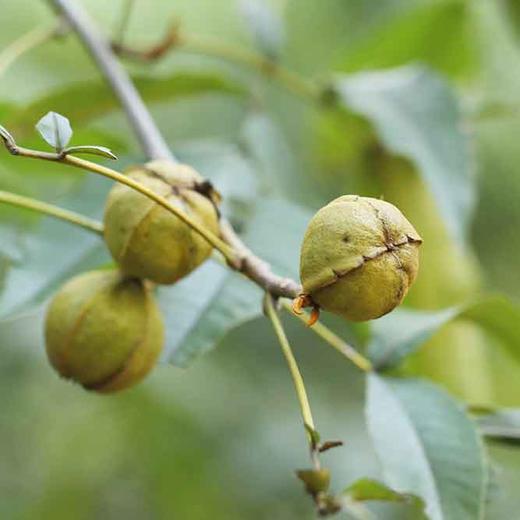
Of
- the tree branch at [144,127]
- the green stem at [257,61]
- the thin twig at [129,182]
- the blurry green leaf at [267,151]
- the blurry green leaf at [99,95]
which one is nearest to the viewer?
the thin twig at [129,182]

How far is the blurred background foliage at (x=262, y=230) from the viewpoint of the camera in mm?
1360

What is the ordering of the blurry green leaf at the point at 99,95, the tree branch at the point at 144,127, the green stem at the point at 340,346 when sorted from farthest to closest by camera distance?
the blurry green leaf at the point at 99,95 < the green stem at the point at 340,346 < the tree branch at the point at 144,127

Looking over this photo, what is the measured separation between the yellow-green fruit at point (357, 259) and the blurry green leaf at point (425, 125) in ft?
2.09

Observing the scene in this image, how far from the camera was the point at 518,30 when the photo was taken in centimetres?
199

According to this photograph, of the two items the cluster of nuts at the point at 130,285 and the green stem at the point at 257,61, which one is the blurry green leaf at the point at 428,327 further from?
the green stem at the point at 257,61

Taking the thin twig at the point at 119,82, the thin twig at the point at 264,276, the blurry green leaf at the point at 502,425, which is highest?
the thin twig at the point at 119,82

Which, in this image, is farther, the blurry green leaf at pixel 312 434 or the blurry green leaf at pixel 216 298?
the blurry green leaf at pixel 216 298

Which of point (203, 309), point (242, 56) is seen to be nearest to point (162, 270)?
point (203, 309)

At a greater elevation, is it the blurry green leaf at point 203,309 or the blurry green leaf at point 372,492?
the blurry green leaf at point 203,309

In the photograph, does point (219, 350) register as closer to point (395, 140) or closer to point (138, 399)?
point (138, 399)

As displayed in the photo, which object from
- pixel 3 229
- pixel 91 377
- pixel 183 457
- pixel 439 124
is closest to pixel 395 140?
pixel 439 124

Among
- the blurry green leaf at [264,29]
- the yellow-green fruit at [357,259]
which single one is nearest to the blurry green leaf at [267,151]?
the blurry green leaf at [264,29]

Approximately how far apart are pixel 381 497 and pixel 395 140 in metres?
0.70

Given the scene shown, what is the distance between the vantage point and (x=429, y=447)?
1.08 meters
